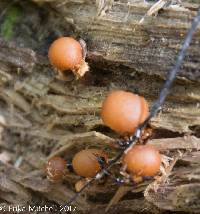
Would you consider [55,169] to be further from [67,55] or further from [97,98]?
[67,55]

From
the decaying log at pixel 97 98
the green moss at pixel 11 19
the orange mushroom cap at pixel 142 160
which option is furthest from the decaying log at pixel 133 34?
the orange mushroom cap at pixel 142 160

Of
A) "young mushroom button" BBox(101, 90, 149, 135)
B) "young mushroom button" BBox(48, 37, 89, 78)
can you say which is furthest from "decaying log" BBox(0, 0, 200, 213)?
"young mushroom button" BBox(101, 90, 149, 135)

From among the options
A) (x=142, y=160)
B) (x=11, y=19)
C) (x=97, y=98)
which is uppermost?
(x=11, y=19)

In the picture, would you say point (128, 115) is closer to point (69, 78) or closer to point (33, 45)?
point (69, 78)

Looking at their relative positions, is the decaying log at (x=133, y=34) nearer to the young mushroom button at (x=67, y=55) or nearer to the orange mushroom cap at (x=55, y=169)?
the young mushroom button at (x=67, y=55)

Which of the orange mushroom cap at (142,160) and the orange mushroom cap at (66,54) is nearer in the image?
the orange mushroom cap at (142,160)

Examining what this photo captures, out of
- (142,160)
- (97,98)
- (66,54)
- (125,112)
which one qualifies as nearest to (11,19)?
(66,54)

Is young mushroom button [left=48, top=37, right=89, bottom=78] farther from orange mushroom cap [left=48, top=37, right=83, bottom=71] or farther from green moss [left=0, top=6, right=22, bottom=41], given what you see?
green moss [left=0, top=6, right=22, bottom=41]

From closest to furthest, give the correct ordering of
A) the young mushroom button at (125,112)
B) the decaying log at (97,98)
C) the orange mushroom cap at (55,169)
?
the young mushroom button at (125,112) < the decaying log at (97,98) < the orange mushroom cap at (55,169)

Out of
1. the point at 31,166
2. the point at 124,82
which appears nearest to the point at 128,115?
the point at 124,82

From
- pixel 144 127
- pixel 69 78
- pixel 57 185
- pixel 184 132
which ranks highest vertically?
pixel 69 78

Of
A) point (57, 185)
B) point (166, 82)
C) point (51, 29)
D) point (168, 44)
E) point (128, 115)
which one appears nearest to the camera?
point (128, 115)
